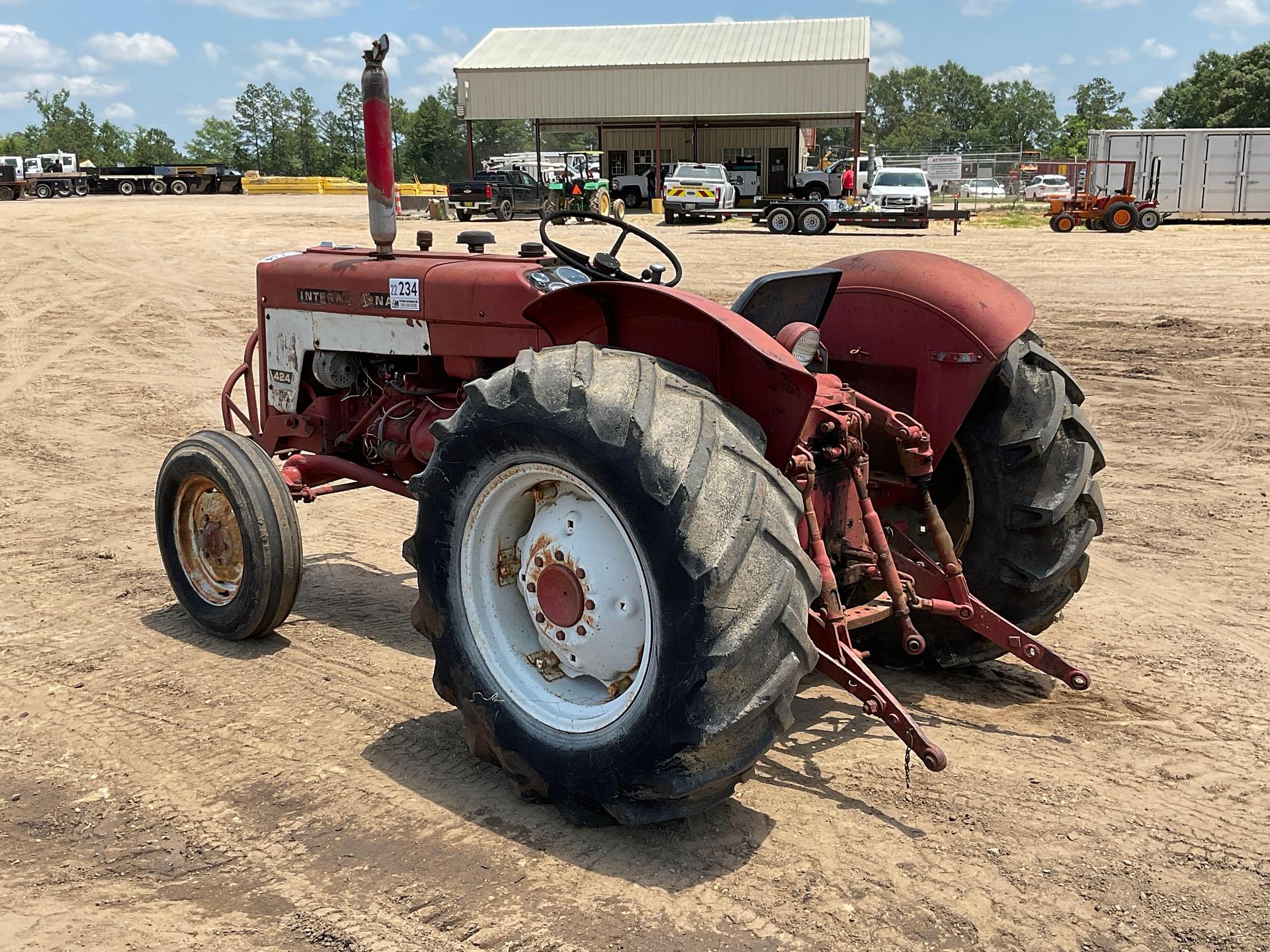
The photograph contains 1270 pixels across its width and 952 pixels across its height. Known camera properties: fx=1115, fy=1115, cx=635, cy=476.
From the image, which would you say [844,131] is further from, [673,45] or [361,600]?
[361,600]

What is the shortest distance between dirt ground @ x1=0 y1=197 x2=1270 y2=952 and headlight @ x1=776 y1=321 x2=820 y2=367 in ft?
4.09

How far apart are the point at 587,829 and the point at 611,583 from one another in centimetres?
70

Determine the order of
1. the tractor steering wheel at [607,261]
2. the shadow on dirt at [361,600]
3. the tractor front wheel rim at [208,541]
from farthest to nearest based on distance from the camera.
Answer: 1. the shadow on dirt at [361,600]
2. the tractor front wheel rim at [208,541]
3. the tractor steering wheel at [607,261]

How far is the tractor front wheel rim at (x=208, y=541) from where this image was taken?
4562mm

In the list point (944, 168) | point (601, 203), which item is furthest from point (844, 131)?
point (601, 203)

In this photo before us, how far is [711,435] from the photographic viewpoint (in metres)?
2.73

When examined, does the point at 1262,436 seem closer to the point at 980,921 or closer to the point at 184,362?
the point at 980,921

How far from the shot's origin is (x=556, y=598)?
3086mm

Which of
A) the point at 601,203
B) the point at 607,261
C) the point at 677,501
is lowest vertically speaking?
the point at 677,501

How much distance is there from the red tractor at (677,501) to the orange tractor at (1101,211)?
24180mm

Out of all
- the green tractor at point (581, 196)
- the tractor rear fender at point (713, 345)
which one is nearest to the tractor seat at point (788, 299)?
the tractor rear fender at point (713, 345)

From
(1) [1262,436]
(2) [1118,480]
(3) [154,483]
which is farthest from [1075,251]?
(3) [154,483]

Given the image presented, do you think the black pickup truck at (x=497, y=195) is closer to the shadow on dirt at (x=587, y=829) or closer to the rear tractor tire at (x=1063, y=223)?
the rear tractor tire at (x=1063, y=223)

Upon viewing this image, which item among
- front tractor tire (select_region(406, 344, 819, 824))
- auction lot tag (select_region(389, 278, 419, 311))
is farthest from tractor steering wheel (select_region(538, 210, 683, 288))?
front tractor tire (select_region(406, 344, 819, 824))
